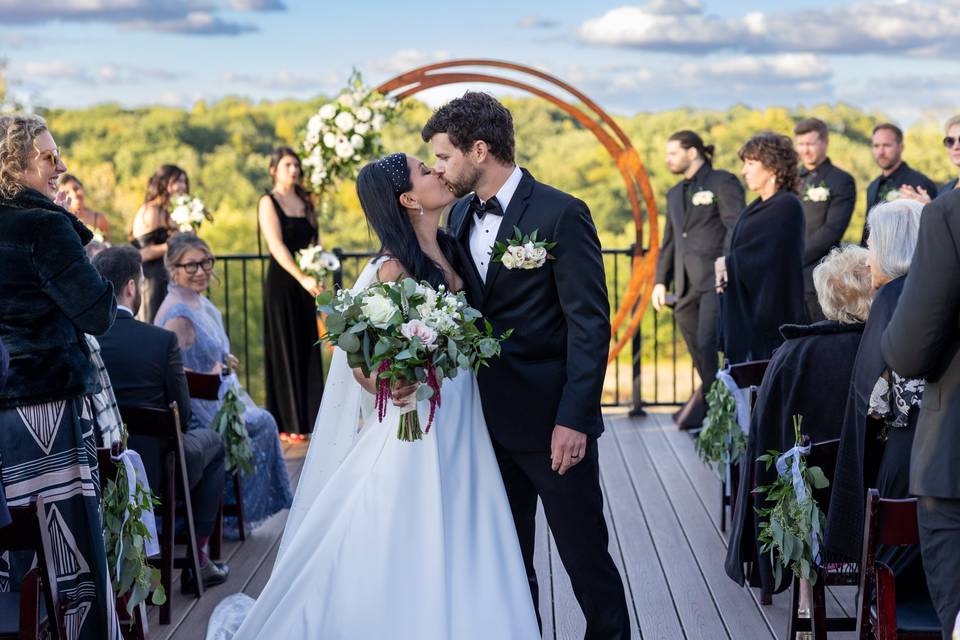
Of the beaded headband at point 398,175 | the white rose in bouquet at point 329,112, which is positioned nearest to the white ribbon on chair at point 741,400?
the beaded headband at point 398,175

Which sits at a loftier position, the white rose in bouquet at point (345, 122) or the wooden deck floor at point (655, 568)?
the white rose in bouquet at point (345, 122)

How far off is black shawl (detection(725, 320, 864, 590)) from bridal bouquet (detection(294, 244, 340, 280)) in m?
3.72

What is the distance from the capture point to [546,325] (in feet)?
10.2

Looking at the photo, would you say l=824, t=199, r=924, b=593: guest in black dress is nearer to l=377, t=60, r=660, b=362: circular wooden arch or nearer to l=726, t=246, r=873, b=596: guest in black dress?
l=726, t=246, r=873, b=596: guest in black dress

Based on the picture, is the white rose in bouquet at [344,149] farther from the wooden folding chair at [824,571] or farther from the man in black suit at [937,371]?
the man in black suit at [937,371]

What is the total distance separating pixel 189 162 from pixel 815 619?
1941 cm

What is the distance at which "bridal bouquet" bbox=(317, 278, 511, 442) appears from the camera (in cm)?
Result: 284

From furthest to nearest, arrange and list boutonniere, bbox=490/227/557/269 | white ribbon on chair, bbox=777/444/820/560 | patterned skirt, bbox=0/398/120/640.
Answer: white ribbon on chair, bbox=777/444/820/560 < patterned skirt, bbox=0/398/120/640 < boutonniere, bbox=490/227/557/269

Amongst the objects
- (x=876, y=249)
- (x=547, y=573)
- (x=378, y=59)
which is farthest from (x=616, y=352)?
(x=378, y=59)

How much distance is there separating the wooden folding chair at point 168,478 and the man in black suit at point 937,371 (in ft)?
8.81

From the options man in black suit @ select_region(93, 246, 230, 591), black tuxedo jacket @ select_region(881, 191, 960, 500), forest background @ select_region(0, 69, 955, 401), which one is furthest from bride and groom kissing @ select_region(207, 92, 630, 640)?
forest background @ select_region(0, 69, 955, 401)

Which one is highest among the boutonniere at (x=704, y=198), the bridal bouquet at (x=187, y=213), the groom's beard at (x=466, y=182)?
the groom's beard at (x=466, y=182)

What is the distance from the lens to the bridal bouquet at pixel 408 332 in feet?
9.31

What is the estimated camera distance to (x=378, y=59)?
96.9 ft
